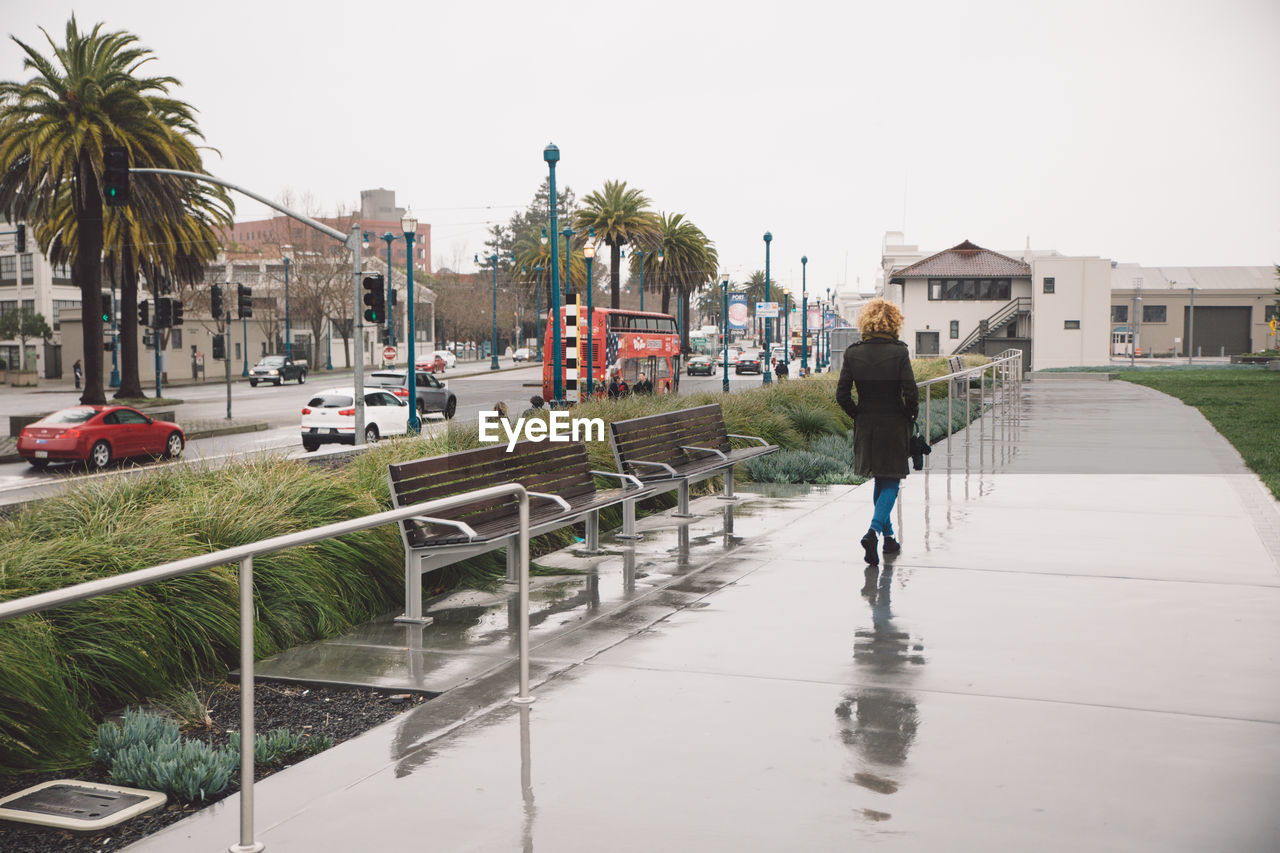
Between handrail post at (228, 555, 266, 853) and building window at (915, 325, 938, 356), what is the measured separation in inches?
3414

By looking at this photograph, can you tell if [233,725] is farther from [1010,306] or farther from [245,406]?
[1010,306]

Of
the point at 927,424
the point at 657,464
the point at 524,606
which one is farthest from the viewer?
the point at 927,424

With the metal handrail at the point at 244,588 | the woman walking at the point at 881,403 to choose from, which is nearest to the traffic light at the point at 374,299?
the woman walking at the point at 881,403

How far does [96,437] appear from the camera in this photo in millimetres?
23047

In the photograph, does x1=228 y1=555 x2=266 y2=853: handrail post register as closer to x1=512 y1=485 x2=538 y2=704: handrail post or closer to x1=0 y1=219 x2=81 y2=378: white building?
x1=512 y1=485 x2=538 y2=704: handrail post

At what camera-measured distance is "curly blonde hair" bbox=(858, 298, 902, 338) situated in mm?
8852

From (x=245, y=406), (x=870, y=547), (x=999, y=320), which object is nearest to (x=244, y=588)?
(x=870, y=547)

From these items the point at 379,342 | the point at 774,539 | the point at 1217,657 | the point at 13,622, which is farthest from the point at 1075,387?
the point at 379,342

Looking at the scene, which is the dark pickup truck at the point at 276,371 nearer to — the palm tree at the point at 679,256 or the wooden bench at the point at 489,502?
the palm tree at the point at 679,256

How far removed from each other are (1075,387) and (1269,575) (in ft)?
125

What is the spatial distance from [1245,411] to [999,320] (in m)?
59.1

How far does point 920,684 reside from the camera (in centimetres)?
580

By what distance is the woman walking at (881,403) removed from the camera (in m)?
8.70

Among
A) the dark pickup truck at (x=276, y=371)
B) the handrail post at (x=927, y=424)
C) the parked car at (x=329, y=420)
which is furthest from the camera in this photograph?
Answer: the dark pickup truck at (x=276, y=371)
